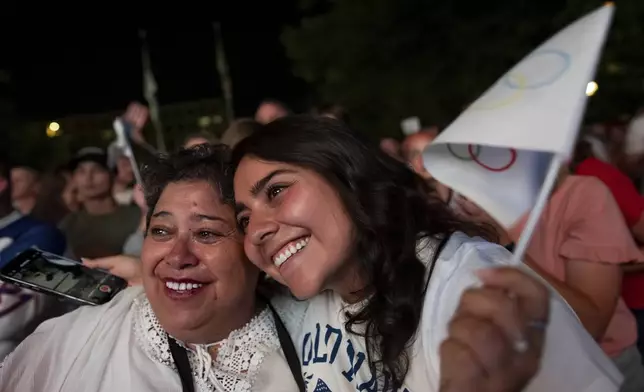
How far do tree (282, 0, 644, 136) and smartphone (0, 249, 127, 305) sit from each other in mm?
9290

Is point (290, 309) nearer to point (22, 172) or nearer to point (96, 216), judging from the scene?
point (96, 216)

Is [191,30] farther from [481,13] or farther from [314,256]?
[314,256]

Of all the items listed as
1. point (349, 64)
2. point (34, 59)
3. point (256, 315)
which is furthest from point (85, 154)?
point (34, 59)

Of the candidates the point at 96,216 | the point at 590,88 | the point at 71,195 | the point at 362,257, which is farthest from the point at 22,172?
the point at 590,88

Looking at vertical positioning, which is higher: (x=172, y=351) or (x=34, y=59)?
(x=172, y=351)

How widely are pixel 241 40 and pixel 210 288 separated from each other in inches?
588

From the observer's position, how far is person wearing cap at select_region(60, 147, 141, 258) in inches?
149

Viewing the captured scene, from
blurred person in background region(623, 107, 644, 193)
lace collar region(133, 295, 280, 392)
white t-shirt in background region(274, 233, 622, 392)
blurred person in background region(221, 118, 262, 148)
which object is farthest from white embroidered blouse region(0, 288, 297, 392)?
blurred person in background region(623, 107, 644, 193)

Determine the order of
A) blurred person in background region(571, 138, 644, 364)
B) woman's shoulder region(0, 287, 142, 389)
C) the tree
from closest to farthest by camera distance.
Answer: woman's shoulder region(0, 287, 142, 389)
blurred person in background region(571, 138, 644, 364)
the tree

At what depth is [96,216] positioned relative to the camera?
4.03 m

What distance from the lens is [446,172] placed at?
1459mm

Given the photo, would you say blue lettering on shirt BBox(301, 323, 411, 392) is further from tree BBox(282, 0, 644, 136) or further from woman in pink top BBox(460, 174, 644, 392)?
tree BBox(282, 0, 644, 136)

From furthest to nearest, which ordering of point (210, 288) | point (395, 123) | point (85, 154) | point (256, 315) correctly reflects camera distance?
point (395, 123) < point (85, 154) < point (256, 315) < point (210, 288)

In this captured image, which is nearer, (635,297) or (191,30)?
(635,297)
